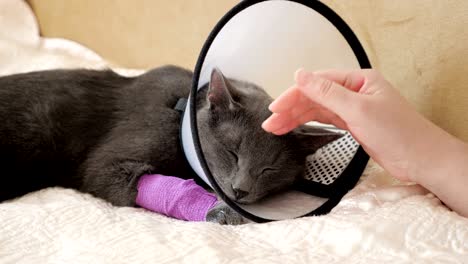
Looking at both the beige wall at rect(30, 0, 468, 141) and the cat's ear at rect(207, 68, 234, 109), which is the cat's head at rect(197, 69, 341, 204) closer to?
the cat's ear at rect(207, 68, 234, 109)

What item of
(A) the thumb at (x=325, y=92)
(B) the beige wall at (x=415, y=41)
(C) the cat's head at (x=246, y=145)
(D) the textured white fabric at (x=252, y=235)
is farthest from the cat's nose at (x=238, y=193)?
(B) the beige wall at (x=415, y=41)

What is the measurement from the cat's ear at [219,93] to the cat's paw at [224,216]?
244mm

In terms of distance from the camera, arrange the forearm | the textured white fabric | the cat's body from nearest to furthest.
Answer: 1. the textured white fabric
2. the forearm
3. the cat's body

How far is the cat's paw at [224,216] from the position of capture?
1.06 meters

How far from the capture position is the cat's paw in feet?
3.48

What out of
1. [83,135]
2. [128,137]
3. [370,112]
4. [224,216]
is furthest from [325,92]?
[83,135]

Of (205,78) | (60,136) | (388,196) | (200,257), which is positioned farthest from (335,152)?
(60,136)

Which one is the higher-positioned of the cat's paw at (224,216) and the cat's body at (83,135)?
Result: the cat's body at (83,135)

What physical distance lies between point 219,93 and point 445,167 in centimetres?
52

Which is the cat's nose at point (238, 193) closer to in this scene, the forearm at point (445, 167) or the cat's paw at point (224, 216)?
the cat's paw at point (224, 216)

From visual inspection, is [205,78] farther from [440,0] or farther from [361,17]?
[440,0]

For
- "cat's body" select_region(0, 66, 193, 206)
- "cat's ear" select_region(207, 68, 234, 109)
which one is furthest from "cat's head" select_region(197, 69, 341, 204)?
"cat's body" select_region(0, 66, 193, 206)

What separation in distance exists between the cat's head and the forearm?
0.27 m

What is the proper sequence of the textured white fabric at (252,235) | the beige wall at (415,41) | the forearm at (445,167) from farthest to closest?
the beige wall at (415,41)
the forearm at (445,167)
the textured white fabric at (252,235)
